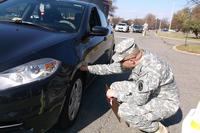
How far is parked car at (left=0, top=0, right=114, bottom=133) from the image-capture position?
3.35 m

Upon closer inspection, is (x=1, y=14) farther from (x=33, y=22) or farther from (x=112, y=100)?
(x=112, y=100)

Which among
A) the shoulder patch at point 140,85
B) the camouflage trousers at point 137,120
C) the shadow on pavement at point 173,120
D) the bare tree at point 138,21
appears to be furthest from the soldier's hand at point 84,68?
the bare tree at point 138,21

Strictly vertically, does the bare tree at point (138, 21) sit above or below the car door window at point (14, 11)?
below

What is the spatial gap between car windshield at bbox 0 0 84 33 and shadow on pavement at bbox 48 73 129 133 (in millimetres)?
1220

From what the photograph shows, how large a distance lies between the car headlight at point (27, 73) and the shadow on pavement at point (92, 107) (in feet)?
3.45

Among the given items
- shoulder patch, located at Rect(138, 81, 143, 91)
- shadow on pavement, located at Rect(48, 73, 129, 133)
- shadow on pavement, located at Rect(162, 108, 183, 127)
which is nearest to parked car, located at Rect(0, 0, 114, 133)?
shadow on pavement, located at Rect(48, 73, 129, 133)

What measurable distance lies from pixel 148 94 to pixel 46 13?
198 centimetres

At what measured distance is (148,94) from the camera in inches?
169

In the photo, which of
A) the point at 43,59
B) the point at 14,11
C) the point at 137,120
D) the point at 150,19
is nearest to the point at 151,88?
the point at 137,120

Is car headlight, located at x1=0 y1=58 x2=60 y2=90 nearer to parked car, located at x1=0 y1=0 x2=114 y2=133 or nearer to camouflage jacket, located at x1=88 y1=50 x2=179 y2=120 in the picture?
parked car, located at x1=0 y1=0 x2=114 y2=133

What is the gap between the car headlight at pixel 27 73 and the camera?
3328mm

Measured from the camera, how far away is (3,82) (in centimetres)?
330

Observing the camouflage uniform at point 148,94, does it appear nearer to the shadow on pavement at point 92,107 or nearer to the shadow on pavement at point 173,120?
the shadow on pavement at point 92,107

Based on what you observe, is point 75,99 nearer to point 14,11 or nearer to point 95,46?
point 95,46
